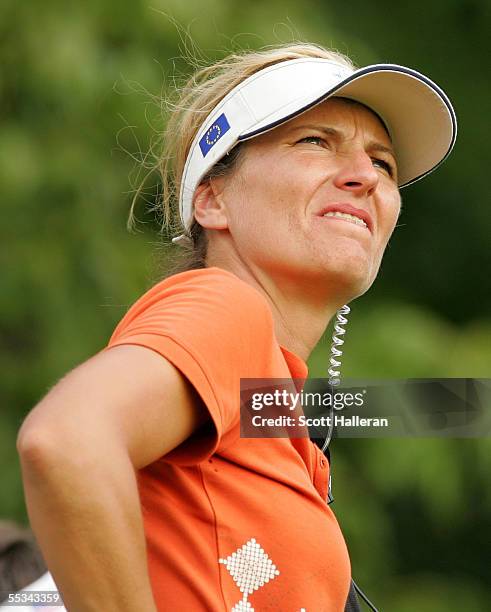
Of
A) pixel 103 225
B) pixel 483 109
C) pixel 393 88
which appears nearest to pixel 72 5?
pixel 103 225

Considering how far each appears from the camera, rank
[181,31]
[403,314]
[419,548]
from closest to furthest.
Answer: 1. [181,31]
2. [403,314]
3. [419,548]

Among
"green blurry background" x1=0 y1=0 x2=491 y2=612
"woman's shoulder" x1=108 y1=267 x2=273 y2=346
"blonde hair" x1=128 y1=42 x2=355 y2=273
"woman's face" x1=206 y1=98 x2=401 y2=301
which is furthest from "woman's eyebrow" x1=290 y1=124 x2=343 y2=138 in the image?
"green blurry background" x1=0 y1=0 x2=491 y2=612

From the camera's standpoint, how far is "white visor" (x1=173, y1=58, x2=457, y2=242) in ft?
7.32

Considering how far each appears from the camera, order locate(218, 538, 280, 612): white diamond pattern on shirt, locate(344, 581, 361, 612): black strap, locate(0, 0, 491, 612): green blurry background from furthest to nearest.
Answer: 1. locate(0, 0, 491, 612): green blurry background
2. locate(344, 581, 361, 612): black strap
3. locate(218, 538, 280, 612): white diamond pattern on shirt

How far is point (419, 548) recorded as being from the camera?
19.4 feet

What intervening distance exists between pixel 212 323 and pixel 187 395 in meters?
0.11

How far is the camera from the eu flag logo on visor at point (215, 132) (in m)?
2.31

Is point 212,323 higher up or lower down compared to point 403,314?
higher up

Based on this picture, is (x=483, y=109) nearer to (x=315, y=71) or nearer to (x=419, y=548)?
(x=419, y=548)

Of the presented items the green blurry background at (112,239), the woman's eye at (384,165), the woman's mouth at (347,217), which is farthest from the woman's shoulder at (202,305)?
the green blurry background at (112,239)

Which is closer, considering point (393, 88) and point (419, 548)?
point (393, 88)

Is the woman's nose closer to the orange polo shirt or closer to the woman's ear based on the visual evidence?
the woman's ear

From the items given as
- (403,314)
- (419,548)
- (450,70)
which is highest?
(450,70)

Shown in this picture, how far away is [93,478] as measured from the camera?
1.43m
